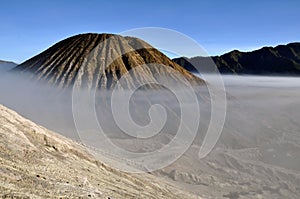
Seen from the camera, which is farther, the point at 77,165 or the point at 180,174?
the point at 180,174

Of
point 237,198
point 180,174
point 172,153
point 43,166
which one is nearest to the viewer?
point 43,166

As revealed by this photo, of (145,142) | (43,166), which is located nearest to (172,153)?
(145,142)

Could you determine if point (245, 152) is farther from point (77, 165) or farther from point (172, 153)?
point (77, 165)

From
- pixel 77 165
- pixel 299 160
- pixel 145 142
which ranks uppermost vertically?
pixel 77 165

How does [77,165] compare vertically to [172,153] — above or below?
above

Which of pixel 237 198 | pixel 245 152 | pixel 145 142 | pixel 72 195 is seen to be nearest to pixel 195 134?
pixel 245 152

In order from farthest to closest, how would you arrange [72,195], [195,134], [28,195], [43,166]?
[195,134] → [43,166] → [72,195] → [28,195]
